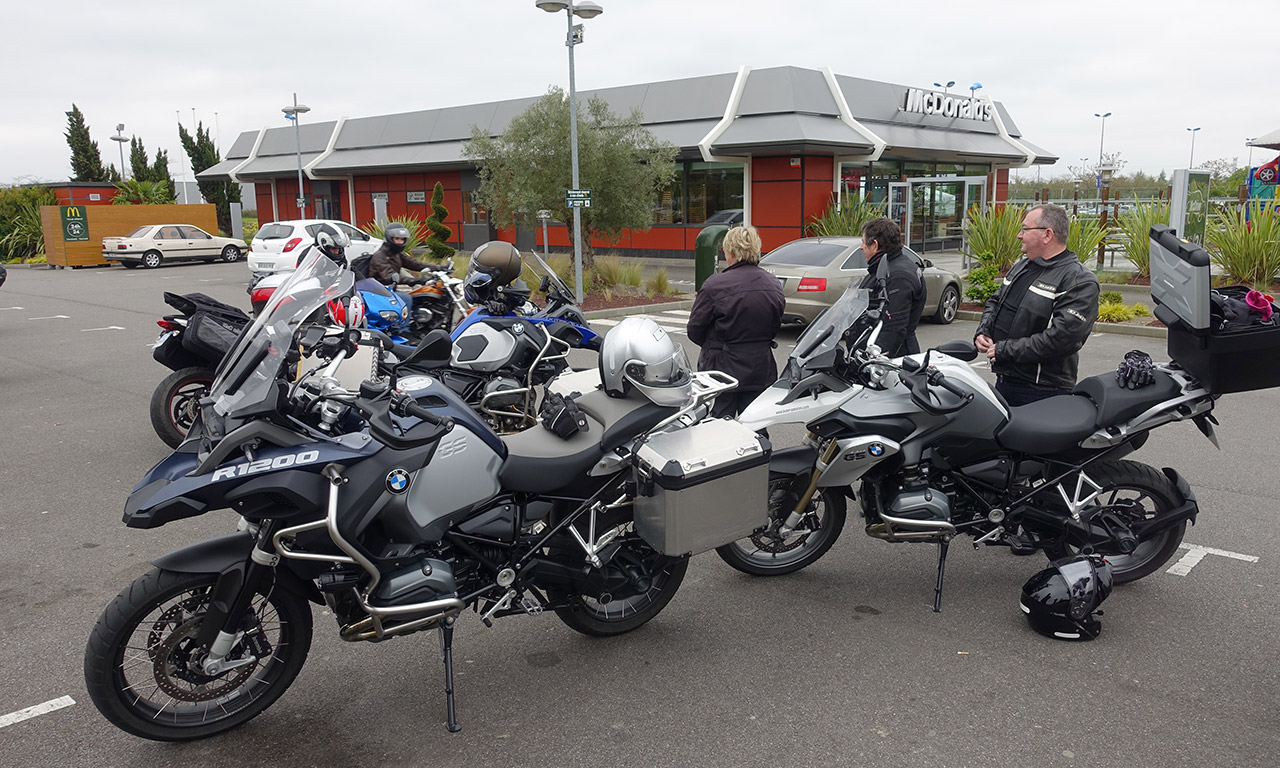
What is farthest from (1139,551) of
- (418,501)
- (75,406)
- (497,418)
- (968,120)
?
(968,120)

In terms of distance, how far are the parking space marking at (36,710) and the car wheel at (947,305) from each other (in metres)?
13.1

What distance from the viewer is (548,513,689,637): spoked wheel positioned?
3832 millimetres

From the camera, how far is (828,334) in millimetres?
4348

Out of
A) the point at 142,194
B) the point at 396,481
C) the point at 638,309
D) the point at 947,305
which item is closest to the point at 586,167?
the point at 638,309

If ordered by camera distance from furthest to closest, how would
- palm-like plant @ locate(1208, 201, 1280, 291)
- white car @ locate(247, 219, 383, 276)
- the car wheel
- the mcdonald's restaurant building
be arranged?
the mcdonald's restaurant building, white car @ locate(247, 219, 383, 276), palm-like plant @ locate(1208, 201, 1280, 291), the car wheel

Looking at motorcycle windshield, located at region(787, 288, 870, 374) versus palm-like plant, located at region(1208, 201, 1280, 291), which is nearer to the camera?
motorcycle windshield, located at region(787, 288, 870, 374)

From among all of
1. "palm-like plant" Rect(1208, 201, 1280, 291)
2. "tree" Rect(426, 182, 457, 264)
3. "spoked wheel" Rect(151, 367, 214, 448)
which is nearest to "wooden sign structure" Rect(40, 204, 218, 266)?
"tree" Rect(426, 182, 457, 264)

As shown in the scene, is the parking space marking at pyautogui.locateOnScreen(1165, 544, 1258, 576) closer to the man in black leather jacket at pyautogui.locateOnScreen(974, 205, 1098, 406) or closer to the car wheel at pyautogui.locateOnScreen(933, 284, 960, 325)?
the man in black leather jacket at pyautogui.locateOnScreen(974, 205, 1098, 406)

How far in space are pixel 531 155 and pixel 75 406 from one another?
39.8 ft

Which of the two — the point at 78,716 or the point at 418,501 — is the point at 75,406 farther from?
the point at 418,501

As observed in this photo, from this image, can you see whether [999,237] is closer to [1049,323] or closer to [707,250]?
[707,250]

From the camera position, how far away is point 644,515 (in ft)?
11.9

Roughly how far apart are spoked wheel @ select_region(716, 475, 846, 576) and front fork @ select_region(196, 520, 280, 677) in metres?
2.28

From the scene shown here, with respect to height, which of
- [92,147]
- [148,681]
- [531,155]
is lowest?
[148,681]
